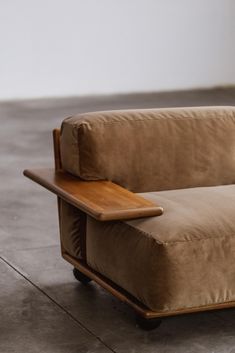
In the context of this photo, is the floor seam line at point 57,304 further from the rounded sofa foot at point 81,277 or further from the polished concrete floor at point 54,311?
the rounded sofa foot at point 81,277

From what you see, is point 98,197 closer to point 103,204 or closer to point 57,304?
point 103,204

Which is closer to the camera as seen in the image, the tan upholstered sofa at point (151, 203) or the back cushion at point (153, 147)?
the tan upholstered sofa at point (151, 203)

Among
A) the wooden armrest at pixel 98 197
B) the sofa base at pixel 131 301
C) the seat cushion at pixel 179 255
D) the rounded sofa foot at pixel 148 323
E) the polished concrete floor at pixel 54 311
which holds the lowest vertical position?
the polished concrete floor at pixel 54 311

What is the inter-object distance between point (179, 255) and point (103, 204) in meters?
0.32

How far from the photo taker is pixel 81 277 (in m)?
3.64

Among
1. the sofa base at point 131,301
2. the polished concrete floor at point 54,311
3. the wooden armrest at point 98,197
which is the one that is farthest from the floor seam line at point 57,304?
the wooden armrest at point 98,197

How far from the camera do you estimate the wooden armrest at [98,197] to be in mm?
3002

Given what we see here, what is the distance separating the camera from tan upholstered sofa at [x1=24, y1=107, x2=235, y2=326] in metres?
3.01

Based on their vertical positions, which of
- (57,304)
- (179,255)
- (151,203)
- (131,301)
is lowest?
(57,304)

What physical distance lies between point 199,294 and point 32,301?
73 centimetres

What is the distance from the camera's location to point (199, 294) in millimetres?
3053

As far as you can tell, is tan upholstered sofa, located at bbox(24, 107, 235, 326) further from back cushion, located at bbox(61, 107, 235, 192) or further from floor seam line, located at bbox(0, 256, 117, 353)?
floor seam line, located at bbox(0, 256, 117, 353)

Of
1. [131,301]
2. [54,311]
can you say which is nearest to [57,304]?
[54,311]

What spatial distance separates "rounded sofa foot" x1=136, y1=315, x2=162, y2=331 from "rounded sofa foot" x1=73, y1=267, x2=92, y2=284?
499 mm
